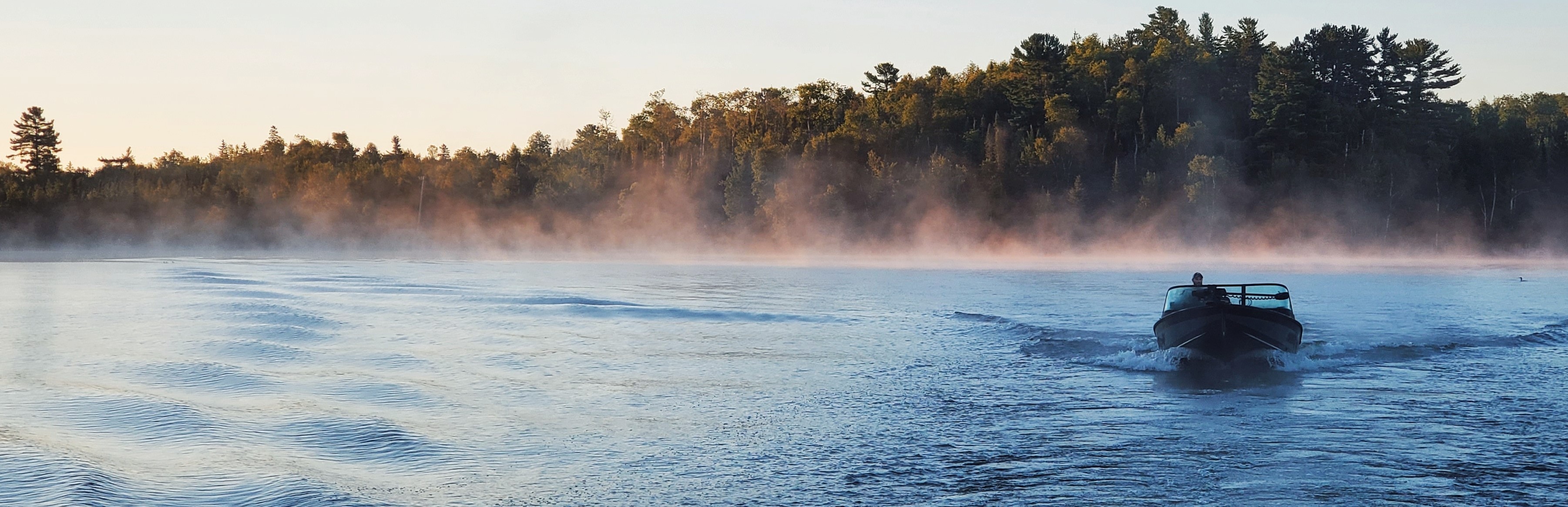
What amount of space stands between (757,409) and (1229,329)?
7904mm

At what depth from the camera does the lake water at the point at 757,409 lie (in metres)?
10.5

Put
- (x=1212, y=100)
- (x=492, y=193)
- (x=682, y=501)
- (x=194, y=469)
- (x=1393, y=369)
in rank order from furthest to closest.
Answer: (x=492, y=193), (x=1212, y=100), (x=1393, y=369), (x=194, y=469), (x=682, y=501)

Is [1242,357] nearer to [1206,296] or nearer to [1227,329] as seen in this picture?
[1227,329]

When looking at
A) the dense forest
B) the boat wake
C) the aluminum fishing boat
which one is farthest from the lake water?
the dense forest

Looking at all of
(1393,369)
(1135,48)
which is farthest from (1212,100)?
(1393,369)

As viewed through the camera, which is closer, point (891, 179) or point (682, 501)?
point (682, 501)

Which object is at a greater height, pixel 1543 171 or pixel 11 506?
pixel 1543 171

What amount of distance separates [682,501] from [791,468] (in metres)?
1.56

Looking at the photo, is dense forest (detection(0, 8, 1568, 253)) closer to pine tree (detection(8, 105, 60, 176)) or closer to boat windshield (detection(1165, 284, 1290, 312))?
pine tree (detection(8, 105, 60, 176))

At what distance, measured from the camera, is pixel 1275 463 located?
1145 cm

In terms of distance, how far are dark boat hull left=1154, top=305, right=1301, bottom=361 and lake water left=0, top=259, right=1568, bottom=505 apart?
1.68 ft

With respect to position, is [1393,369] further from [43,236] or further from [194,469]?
[43,236]

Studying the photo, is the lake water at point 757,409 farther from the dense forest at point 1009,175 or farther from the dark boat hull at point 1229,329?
the dense forest at point 1009,175

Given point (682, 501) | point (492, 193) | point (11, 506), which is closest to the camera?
point (11, 506)
